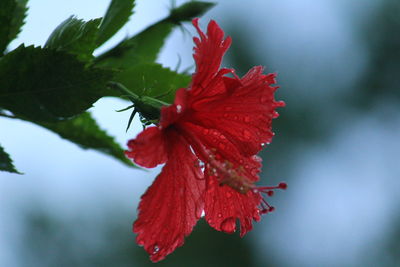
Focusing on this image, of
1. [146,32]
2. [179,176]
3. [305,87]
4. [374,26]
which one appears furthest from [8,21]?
[374,26]

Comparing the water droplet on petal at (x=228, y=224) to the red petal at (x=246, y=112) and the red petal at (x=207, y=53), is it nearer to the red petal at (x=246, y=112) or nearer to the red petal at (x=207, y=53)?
the red petal at (x=246, y=112)

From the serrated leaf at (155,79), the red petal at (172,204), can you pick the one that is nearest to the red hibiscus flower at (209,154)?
the red petal at (172,204)

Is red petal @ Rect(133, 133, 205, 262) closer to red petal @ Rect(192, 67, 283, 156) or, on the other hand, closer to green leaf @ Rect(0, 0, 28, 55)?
red petal @ Rect(192, 67, 283, 156)

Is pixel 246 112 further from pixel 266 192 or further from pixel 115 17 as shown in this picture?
pixel 115 17

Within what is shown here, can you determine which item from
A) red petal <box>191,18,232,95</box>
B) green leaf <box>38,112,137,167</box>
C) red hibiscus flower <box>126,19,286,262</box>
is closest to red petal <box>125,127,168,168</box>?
red hibiscus flower <box>126,19,286,262</box>

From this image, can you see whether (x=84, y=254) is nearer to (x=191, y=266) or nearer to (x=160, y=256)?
(x=191, y=266)

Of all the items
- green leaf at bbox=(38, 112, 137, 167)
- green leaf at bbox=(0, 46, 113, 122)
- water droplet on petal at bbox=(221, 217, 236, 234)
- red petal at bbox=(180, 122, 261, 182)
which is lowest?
water droplet on petal at bbox=(221, 217, 236, 234)

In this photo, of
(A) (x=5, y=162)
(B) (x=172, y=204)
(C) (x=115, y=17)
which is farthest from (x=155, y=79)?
(A) (x=5, y=162)
